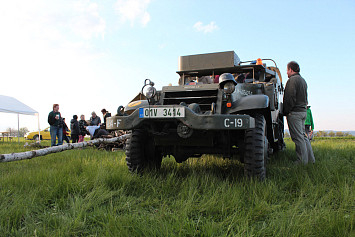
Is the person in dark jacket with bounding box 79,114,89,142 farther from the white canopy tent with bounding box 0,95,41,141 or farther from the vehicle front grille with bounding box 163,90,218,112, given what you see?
the vehicle front grille with bounding box 163,90,218,112

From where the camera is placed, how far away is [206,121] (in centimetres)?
282

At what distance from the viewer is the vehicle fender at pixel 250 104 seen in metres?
3.13

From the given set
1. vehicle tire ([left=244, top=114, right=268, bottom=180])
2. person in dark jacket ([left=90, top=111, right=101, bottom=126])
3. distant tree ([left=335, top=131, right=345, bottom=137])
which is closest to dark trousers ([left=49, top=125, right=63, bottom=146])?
person in dark jacket ([left=90, top=111, right=101, bottom=126])

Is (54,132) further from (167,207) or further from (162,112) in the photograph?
(167,207)

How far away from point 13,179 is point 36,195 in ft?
3.12

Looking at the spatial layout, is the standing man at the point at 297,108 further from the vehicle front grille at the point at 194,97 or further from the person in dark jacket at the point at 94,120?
the person in dark jacket at the point at 94,120

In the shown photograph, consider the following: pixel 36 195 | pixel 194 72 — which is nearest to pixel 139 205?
pixel 36 195

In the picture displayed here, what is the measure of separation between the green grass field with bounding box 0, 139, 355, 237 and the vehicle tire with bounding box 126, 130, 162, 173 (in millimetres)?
335

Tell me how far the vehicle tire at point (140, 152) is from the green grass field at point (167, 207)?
0.34m

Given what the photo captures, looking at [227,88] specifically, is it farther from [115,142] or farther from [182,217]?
[115,142]

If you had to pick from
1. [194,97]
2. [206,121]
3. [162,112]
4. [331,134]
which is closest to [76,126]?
[194,97]

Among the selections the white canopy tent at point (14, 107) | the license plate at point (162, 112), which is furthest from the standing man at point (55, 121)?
the license plate at point (162, 112)

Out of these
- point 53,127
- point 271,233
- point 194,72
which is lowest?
point 271,233

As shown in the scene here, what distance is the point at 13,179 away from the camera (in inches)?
128
